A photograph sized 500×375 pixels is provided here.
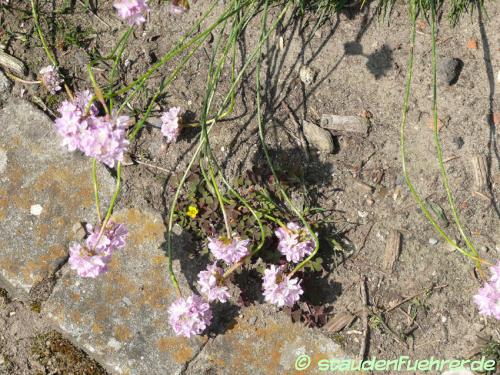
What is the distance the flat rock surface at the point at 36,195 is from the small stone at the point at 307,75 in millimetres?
1039

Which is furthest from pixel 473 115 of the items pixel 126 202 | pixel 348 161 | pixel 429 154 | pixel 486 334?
pixel 126 202

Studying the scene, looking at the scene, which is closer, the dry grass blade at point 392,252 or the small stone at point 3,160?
the dry grass blade at point 392,252

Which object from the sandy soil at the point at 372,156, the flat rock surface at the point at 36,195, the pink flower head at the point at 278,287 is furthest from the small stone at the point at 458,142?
the flat rock surface at the point at 36,195

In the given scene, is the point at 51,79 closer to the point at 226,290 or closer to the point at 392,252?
the point at 226,290

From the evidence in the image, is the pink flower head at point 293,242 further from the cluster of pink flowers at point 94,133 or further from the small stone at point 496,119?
the small stone at point 496,119

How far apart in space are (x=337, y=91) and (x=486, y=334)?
1.29m

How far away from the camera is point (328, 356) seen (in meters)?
2.52

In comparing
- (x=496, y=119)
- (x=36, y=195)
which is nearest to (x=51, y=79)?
(x=36, y=195)

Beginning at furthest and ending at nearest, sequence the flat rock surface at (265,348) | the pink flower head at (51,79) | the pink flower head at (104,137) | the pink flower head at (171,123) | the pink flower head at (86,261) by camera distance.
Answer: the pink flower head at (51,79) < the pink flower head at (171,123) < the flat rock surface at (265,348) < the pink flower head at (86,261) < the pink flower head at (104,137)

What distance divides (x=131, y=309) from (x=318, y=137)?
1.17m

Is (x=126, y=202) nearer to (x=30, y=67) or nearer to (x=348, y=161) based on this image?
(x=30, y=67)

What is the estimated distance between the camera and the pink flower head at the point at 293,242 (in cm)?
228

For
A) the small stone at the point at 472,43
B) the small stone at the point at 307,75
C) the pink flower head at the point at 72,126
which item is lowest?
the pink flower head at the point at 72,126

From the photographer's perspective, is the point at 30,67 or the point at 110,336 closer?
the point at 110,336
